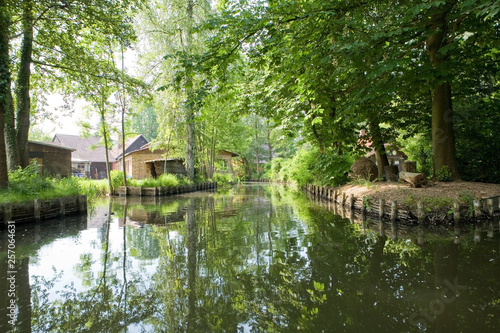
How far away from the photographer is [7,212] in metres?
8.34

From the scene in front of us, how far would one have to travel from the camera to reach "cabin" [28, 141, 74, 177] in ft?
75.2

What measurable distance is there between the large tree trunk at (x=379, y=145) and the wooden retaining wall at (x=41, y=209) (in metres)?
13.4

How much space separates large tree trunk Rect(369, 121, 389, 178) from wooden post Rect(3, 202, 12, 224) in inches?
566

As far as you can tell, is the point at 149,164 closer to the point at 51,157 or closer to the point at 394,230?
the point at 51,157

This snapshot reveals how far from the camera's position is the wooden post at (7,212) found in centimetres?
827

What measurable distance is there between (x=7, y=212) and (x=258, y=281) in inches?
323

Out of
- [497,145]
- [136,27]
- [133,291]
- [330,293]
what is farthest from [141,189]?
[497,145]

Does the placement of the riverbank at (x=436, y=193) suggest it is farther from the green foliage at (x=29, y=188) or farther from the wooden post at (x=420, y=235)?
the green foliage at (x=29, y=188)

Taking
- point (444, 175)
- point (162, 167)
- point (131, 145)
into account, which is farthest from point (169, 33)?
point (131, 145)

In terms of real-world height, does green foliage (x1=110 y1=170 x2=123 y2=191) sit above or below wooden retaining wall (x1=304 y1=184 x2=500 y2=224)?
above

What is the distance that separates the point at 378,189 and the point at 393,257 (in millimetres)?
5793

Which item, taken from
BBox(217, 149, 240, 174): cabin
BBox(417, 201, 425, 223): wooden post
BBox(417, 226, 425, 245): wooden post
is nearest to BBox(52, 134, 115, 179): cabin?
BBox(217, 149, 240, 174): cabin

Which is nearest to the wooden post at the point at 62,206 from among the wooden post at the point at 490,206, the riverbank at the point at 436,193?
the riverbank at the point at 436,193

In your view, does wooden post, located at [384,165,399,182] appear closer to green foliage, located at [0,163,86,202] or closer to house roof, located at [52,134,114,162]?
green foliage, located at [0,163,86,202]
